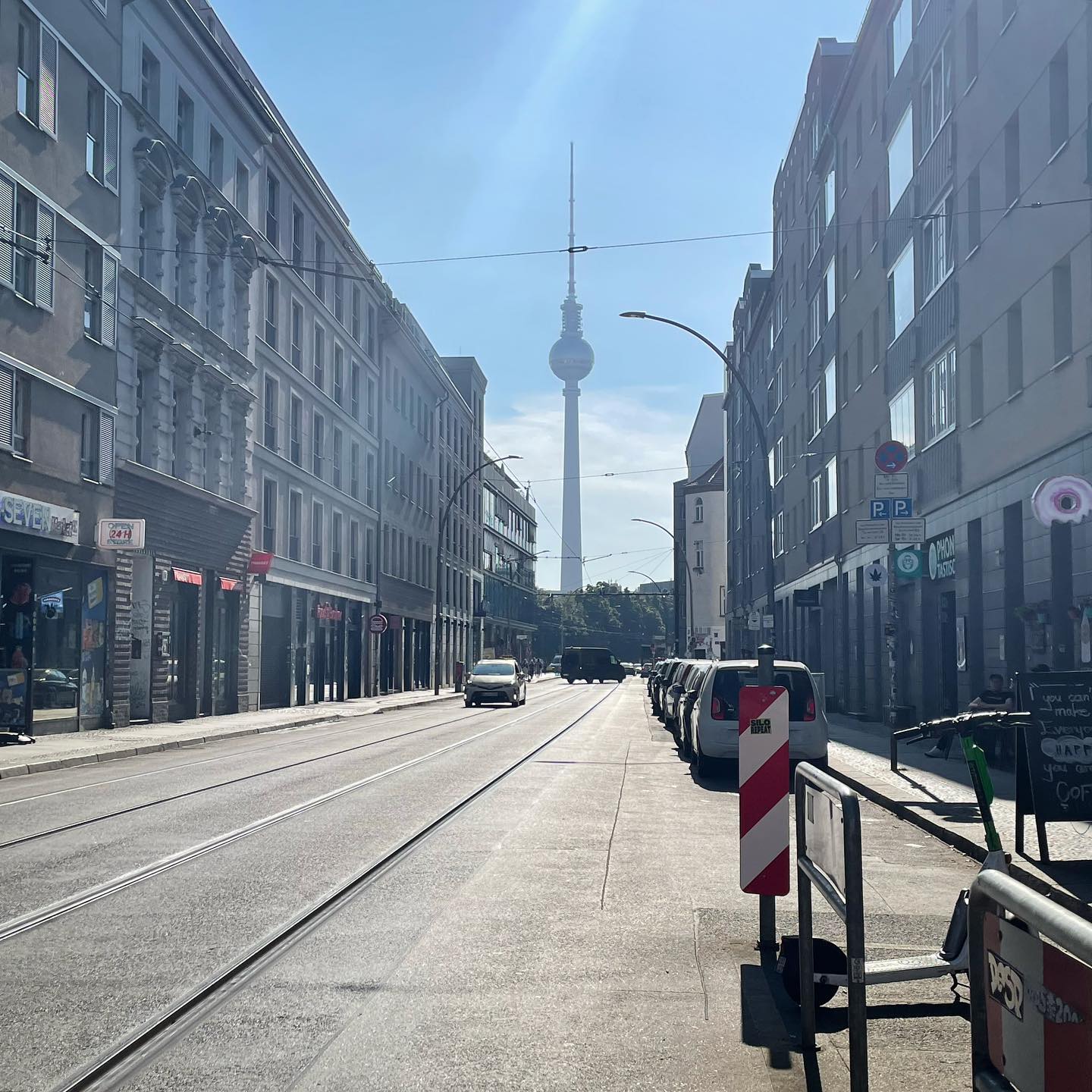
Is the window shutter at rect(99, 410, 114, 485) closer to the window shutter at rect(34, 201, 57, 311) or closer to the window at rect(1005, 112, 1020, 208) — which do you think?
the window shutter at rect(34, 201, 57, 311)

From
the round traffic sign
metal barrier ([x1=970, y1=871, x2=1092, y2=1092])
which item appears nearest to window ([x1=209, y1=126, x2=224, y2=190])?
the round traffic sign

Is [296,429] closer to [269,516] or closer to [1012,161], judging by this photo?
[269,516]

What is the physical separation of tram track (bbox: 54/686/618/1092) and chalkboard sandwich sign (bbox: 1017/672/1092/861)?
4.50m

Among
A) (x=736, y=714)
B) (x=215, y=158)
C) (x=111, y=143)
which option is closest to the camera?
(x=736, y=714)

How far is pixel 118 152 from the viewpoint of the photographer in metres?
27.9

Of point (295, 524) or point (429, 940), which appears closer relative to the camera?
point (429, 940)

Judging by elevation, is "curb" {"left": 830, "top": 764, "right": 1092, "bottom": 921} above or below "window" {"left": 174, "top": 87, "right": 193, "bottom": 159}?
below

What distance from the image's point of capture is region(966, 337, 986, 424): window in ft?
75.6

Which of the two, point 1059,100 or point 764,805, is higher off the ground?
point 1059,100

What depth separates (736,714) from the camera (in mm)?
18094

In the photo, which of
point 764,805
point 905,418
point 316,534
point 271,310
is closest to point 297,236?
point 271,310

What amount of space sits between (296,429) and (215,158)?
9.91 m

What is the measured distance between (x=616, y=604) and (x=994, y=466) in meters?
130

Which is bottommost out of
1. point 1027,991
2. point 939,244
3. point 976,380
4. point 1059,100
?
point 1027,991
